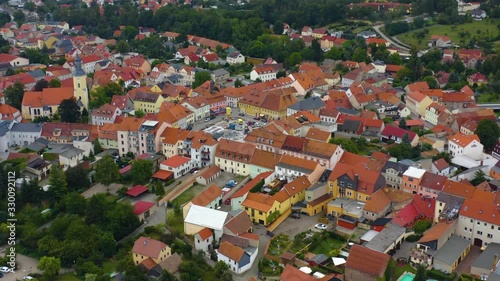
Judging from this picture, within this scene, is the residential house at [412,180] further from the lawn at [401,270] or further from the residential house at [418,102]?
the residential house at [418,102]

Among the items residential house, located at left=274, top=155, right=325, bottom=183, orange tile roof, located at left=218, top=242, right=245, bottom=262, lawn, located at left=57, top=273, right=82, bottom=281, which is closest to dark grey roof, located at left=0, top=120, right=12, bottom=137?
lawn, located at left=57, top=273, right=82, bottom=281

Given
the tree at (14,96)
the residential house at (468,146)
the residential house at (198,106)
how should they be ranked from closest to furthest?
1. the residential house at (468,146)
2. the residential house at (198,106)
3. the tree at (14,96)

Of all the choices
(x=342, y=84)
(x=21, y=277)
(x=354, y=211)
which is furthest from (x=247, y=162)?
(x=342, y=84)

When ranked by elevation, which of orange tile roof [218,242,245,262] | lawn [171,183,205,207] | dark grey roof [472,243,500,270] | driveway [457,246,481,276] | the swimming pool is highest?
dark grey roof [472,243,500,270]

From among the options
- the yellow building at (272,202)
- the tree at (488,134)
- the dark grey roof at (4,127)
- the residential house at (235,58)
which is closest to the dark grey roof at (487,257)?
the yellow building at (272,202)

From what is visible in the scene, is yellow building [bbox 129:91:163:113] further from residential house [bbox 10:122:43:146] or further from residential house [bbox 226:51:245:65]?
residential house [bbox 226:51:245:65]

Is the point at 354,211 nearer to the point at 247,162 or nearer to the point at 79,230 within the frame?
the point at 247,162
